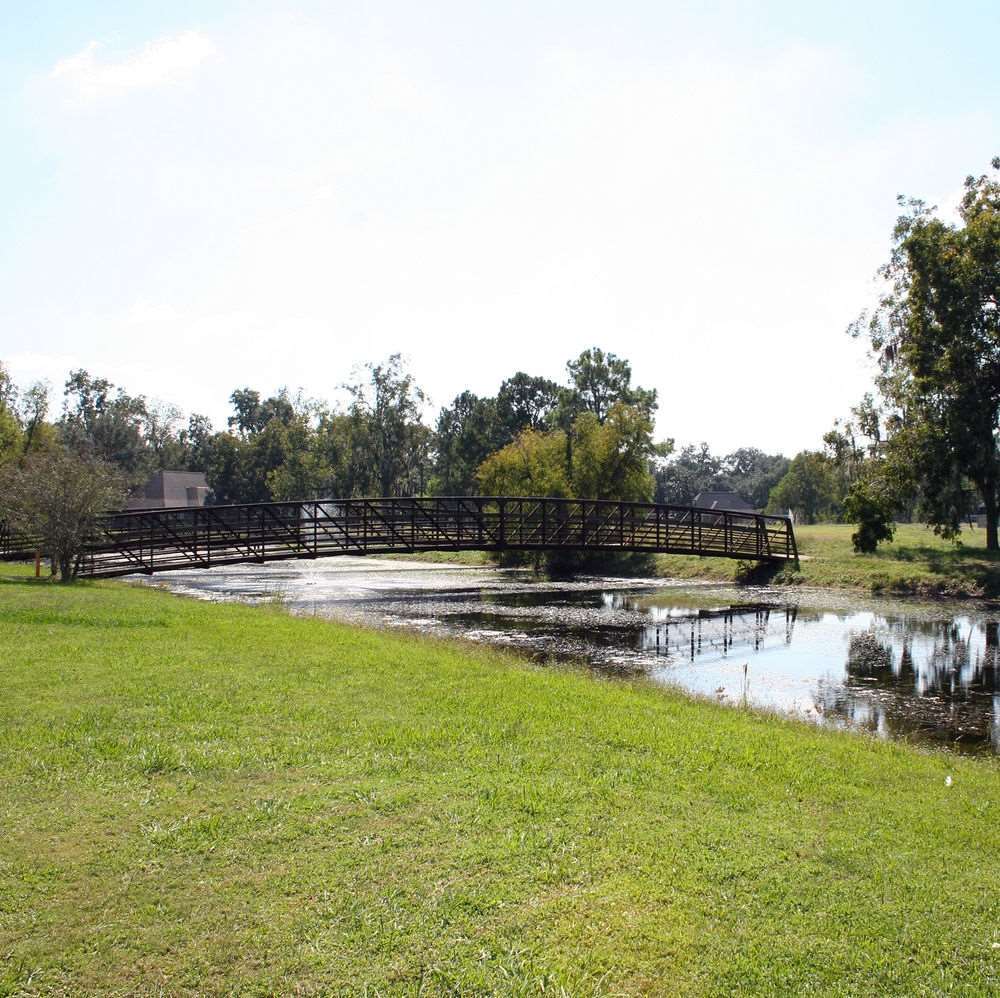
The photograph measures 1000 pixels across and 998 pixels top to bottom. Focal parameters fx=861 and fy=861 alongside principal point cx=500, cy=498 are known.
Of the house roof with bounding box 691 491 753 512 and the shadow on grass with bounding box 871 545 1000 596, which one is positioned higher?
the house roof with bounding box 691 491 753 512

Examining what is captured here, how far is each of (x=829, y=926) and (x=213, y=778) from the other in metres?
4.84

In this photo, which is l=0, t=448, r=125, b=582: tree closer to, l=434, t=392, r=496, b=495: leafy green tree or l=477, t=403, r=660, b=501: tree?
l=477, t=403, r=660, b=501: tree

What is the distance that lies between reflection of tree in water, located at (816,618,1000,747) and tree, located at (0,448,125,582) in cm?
2146

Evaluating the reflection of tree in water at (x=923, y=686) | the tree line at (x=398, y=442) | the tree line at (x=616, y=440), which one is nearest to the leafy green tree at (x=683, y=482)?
the tree line at (x=398, y=442)

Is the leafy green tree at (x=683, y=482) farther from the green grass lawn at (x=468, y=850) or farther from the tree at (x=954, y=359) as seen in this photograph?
the green grass lawn at (x=468, y=850)

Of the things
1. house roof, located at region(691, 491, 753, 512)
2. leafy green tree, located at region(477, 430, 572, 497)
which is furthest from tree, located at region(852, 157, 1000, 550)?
house roof, located at region(691, 491, 753, 512)

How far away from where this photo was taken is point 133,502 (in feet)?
290

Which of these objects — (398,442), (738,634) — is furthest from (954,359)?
(398,442)

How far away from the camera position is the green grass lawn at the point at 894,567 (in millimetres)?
31969

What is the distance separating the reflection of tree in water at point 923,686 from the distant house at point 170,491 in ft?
255

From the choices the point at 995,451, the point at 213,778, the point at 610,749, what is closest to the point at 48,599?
the point at 213,778

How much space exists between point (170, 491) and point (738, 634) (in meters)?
79.2

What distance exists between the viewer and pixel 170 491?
9119 centimetres

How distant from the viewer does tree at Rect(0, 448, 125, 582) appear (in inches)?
1015
